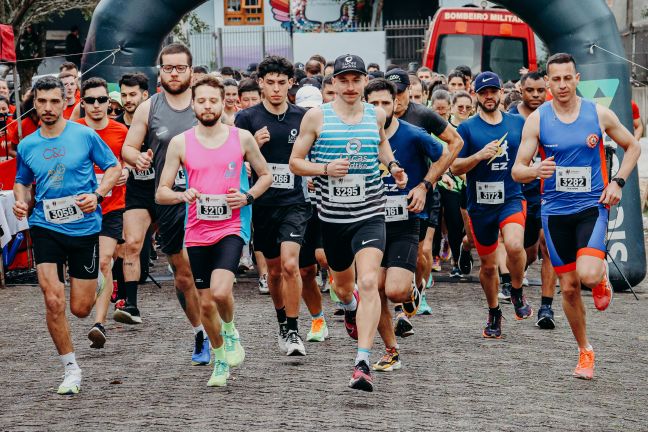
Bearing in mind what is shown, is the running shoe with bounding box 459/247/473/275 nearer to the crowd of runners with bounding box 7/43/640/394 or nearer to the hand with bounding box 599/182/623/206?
the crowd of runners with bounding box 7/43/640/394

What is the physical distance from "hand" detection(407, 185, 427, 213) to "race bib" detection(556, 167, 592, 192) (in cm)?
97

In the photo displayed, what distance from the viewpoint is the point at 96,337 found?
8883 mm

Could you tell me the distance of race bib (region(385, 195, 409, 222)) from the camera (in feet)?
27.2

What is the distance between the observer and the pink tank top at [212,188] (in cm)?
746

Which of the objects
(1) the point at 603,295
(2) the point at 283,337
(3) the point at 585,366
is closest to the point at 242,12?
(2) the point at 283,337

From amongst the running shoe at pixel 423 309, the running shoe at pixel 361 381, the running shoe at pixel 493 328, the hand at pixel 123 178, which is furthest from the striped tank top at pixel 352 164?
the running shoe at pixel 423 309

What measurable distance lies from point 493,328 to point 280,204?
204 cm

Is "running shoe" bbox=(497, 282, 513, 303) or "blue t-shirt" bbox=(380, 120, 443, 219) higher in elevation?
"blue t-shirt" bbox=(380, 120, 443, 219)

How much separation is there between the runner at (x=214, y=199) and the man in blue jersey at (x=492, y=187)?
2.69 m

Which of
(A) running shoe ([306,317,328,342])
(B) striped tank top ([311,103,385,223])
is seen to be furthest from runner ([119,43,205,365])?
(B) striped tank top ([311,103,385,223])

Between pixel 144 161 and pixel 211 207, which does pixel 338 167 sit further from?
pixel 144 161

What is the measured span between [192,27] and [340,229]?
101 ft

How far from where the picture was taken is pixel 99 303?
934 centimetres

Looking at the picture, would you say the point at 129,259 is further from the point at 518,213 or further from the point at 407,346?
the point at 518,213
